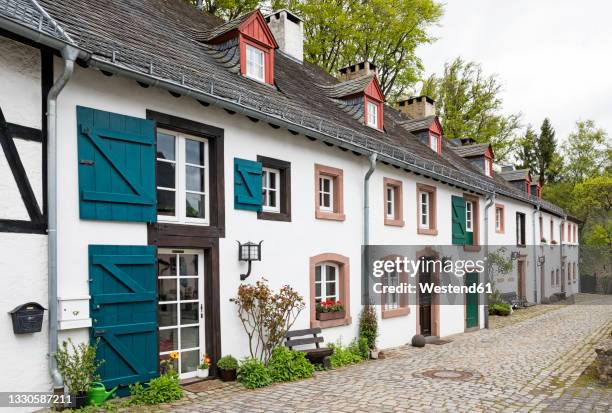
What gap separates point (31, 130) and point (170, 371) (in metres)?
3.73

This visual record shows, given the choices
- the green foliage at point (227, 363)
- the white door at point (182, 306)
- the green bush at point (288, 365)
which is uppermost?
the white door at point (182, 306)

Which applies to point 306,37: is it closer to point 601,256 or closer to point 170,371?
point 170,371

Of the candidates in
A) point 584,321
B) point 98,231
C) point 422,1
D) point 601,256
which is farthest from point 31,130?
point 601,256

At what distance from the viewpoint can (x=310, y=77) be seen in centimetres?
1644

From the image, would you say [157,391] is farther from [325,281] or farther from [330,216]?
[330,216]

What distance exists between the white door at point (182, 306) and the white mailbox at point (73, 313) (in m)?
1.36

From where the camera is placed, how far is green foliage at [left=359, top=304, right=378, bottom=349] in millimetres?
12242

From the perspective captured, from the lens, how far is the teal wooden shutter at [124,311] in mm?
7145

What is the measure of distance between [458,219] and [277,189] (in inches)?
346

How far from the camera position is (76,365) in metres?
6.58

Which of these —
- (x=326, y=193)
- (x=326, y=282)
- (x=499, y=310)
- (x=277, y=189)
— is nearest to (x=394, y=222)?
(x=326, y=193)

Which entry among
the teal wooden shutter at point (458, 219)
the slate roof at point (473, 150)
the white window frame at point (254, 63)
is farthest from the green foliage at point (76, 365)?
the slate roof at point (473, 150)

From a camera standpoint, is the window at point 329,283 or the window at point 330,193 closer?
the window at point 329,283

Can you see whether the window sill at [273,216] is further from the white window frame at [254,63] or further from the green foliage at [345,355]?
the white window frame at [254,63]
